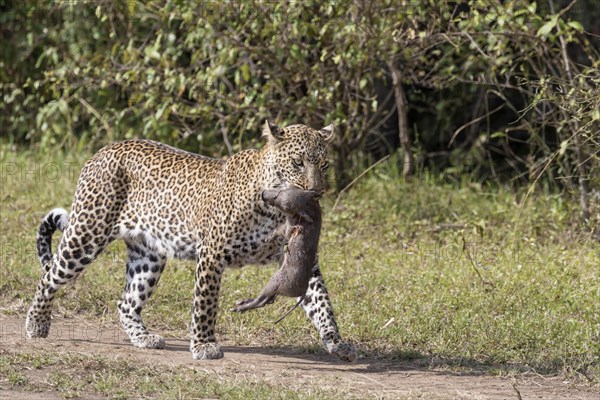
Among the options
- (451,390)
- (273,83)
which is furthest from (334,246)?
(451,390)

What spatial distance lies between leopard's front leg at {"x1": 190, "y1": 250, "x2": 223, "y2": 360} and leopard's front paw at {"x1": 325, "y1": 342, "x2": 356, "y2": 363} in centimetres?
64

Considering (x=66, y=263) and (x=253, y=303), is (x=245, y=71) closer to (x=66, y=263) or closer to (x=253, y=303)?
(x=66, y=263)

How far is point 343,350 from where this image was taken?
20.9ft

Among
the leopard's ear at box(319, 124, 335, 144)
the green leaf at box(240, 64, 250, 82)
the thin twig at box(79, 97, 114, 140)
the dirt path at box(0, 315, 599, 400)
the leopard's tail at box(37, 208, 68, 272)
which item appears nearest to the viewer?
the dirt path at box(0, 315, 599, 400)

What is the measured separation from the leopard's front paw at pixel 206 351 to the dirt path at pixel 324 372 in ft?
0.15

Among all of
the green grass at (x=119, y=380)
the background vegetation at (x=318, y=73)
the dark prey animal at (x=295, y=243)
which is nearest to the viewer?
the green grass at (x=119, y=380)

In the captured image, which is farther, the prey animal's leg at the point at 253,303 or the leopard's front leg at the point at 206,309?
the leopard's front leg at the point at 206,309

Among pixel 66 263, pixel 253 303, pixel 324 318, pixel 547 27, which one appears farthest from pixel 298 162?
pixel 547 27

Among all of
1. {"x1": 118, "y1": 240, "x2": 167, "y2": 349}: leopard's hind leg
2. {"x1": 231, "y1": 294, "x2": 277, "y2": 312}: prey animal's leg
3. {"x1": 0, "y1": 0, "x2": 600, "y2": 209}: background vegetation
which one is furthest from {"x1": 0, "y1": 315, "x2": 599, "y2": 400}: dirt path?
{"x1": 0, "y1": 0, "x2": 600, "y2": 209}: background vegetation

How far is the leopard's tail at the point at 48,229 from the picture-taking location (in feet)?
23.5

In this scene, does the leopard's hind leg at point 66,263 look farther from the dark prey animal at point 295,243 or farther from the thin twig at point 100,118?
the thin twig at point 100,118

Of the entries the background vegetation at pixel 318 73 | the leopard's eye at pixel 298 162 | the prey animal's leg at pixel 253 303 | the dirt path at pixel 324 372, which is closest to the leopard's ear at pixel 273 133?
the leopard's eye at pixel 298 162

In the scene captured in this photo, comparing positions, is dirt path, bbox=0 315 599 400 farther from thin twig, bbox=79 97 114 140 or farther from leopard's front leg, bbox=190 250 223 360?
thin twig, bbox=79 97 114 140

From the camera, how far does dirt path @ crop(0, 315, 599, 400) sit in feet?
19.3
